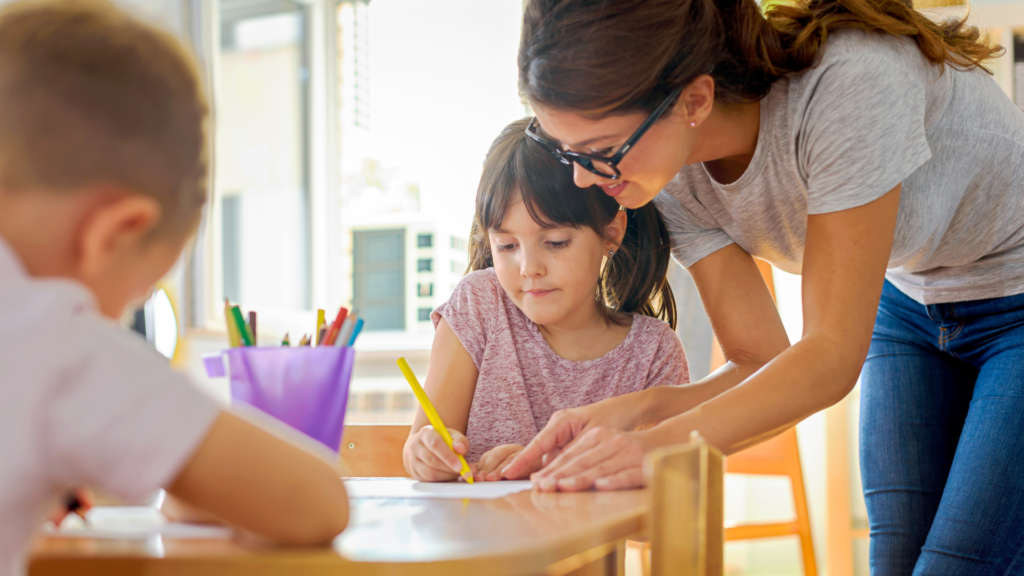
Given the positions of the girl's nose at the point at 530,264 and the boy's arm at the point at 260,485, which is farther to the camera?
the girl's nose at the point at 530,264

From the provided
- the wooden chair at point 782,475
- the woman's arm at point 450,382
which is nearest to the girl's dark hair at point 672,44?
the woman's arm at point 450,382

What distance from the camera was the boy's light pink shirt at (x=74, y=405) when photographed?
346mm

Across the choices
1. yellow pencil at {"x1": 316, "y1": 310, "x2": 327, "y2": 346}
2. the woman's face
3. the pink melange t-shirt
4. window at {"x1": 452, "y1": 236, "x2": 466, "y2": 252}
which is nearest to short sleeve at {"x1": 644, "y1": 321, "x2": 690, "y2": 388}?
the pink melange t-shirt

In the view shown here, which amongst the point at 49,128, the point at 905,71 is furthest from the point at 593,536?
the point at 905,71

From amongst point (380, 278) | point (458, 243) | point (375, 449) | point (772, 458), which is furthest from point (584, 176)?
point (380, 278)

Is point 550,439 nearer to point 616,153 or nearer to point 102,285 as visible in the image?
point 616,153

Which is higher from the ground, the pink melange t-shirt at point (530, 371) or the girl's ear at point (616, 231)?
the girl's ear at point (616, 231)

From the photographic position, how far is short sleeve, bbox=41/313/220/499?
0.35 metres

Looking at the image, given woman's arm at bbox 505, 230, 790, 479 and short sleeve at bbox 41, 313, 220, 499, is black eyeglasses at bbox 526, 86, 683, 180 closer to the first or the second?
woman's arm at bbox 505, 230, 790, 479

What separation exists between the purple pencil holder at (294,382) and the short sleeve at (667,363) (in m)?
0.64

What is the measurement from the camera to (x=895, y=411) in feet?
3.65

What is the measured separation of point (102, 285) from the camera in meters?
0.42

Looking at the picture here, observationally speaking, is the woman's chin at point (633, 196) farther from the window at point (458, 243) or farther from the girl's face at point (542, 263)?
the window at point (458, 243)

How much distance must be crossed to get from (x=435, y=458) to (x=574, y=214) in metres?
0.47
